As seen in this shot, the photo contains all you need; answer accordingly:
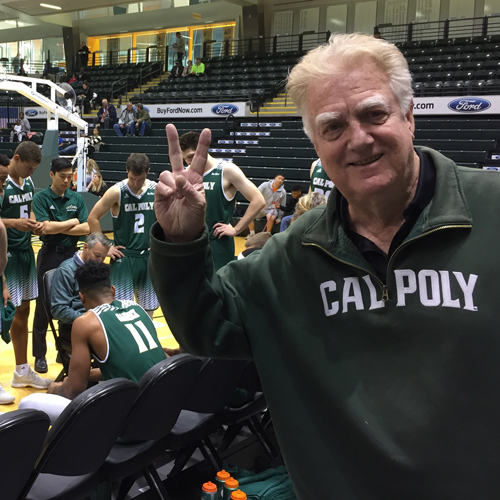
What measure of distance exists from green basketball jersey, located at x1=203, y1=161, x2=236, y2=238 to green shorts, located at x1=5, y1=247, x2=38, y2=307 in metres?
1.67

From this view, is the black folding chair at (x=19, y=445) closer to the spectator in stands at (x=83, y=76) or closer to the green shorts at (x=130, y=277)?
the green shorts at (x=130, y=277)

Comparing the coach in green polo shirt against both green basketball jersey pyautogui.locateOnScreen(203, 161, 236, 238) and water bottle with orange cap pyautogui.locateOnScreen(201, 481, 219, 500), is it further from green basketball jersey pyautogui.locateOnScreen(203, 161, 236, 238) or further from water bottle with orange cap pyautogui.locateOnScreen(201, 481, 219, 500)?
water bottle with orange cap pyautogui.locateOnScreen(201, 481, 219, 500)

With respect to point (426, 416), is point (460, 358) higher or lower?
higher

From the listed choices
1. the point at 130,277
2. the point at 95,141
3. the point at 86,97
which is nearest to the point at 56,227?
the point at 130,277

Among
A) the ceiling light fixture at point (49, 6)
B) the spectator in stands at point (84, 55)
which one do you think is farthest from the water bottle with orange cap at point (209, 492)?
the spectator in stands at point (84, 55)

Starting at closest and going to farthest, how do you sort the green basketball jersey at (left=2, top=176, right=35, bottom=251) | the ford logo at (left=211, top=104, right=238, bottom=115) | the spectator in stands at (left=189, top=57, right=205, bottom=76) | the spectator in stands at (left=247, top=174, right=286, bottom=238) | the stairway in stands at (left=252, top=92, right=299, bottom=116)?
the green basketball jersey at (left=2, top=176, right=35, bottom=251) < the spectator in stands at (left=247, top=174, right=286, bottom=238) < the stairway in stands at (left=252, top=92, right=299, bottom=116) < the ford logo at (left=211, top=104, right=238, bottom=115) < the spectator in stands at (left=189, top=57, right=205, bottom=76)

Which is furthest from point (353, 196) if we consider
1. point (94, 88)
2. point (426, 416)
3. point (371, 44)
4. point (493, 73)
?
point (94, 88)

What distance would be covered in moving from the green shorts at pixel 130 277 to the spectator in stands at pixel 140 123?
1420cm

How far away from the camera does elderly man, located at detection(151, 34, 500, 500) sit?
1.12 metres

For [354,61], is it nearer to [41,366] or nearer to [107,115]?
[41,366]

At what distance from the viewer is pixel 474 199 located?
1.20 meters

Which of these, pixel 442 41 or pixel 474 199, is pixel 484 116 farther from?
pixel 474 199

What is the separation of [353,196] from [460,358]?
1.27 feet

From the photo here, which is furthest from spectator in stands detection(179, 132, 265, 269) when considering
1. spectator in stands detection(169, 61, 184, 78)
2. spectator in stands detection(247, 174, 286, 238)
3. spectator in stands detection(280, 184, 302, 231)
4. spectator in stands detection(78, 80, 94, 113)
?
spectator in stands detection(169, 61, 184, 78)
